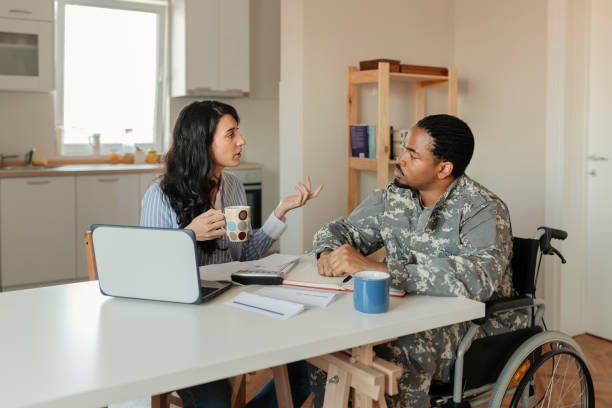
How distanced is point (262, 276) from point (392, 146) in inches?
87.6

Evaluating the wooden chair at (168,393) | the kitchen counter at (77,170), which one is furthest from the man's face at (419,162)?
the kitchen counter at (77,170)

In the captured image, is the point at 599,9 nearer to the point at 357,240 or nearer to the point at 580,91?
the point at 580,91

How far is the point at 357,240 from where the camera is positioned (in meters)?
2.21

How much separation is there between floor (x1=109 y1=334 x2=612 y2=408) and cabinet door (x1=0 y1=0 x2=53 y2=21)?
2947 millimetres

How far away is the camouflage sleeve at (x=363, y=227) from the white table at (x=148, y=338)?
1.57ft

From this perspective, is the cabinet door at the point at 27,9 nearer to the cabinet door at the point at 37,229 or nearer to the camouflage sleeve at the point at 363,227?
the cabinet door at the point at 37,229

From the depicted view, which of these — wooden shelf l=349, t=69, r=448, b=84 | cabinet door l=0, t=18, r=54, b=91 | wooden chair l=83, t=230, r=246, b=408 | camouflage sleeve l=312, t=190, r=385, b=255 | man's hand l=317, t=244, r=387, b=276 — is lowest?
wooden chair l=83, t=230, r=246, b=408

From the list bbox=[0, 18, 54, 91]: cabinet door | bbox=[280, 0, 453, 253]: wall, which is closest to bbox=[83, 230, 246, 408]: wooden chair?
bbox=[280, 0, 453, 253]: wall

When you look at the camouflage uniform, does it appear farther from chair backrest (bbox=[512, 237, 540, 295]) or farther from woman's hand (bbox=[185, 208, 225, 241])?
woman's hand (bbox=[185, 208, 225, 241])

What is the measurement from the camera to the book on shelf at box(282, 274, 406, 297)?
174 centimetres

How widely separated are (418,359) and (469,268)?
0.28 metres

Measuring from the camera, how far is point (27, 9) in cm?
456

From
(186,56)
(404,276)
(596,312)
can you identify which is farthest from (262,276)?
(186,56)

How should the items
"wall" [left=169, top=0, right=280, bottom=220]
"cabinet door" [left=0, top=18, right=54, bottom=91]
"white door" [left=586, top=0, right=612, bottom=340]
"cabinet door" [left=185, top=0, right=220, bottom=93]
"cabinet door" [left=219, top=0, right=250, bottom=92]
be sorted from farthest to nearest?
"wall" [left=169, top=0, right=280, bottom=220] < "cabinet door" [left=219, top=0, right=250, bottom=92] < "cabinet door" [left=185, top=0, right=220, bottom=93] < "cabinet door" [left=0, top=18, right=54, bottom=91] < "white door" [left=586, top=0, right=612, bottom=340]
